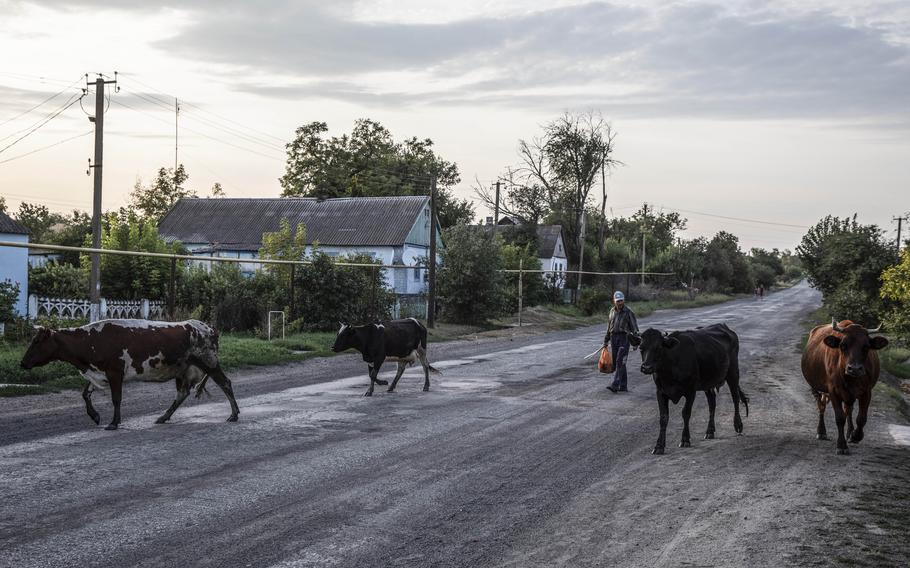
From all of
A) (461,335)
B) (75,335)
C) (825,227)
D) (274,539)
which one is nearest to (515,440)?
(274,539)

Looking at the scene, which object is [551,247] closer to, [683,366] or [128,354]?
[683,366]

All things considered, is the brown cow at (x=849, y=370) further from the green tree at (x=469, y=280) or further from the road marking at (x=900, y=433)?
the green tree at (x=469, y=280)

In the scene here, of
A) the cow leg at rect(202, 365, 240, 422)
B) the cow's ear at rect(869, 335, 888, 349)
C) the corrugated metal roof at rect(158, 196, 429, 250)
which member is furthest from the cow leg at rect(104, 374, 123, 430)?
the corrugated metal roof at rect(158, 196, 429, 250)

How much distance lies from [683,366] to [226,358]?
10.9 meters

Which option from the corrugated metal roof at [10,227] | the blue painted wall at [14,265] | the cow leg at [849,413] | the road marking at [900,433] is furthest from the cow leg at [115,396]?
the corrugated metal roof at [10,227]

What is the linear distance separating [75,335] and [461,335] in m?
20.0

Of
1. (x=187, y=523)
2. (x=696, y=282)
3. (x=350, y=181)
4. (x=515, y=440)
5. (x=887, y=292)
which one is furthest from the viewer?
(x=696, y=282)

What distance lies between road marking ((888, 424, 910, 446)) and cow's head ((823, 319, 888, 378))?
6.56 feet

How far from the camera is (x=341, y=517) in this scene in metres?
6.82

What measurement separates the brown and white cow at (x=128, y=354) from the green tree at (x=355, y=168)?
196 ft

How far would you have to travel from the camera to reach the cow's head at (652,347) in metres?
9.84

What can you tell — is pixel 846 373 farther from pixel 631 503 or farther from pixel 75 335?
pixel 75 335

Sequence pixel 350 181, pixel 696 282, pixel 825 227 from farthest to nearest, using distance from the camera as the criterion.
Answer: pixel 696 282 → pixel 350 181 → pixel 825 227

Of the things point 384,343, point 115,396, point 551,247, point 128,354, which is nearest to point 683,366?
point 384,343
